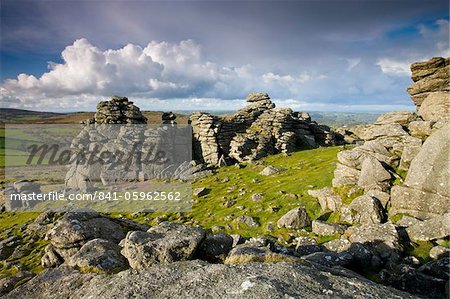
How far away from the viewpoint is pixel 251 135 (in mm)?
103000

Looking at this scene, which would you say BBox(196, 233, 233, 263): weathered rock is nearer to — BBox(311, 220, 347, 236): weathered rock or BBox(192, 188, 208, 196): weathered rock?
BBox(311, 220, 347, 236): weathered rock

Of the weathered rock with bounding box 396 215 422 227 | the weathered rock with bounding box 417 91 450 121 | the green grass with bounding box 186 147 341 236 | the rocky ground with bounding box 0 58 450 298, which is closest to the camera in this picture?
the rocky ground with bounding box 0 58 450 298

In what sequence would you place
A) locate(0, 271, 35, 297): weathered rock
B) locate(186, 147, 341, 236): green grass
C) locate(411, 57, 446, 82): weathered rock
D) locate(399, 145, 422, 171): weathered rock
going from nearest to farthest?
1. locate(0, 271, 35, 297): weathered rock
2. locate(399, 145, 422, 171): weathered rock
3. locate(186, 147, 341, 236): green grass
4. locate(411, 57, 446, 82): weathered rock

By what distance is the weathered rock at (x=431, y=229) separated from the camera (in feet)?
69.6

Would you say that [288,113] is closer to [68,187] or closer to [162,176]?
[162,176]

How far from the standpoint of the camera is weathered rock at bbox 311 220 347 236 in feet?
93.8

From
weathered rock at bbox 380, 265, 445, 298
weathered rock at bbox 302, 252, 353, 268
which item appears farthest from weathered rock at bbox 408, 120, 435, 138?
weathered rock at bbox 302, 252, 353, 268

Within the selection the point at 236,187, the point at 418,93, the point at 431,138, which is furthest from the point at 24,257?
the point at 418,93

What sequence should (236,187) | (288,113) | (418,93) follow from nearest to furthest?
(418,93)
(236,187)
(288,113)

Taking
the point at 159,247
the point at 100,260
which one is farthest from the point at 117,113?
the point at 159,247

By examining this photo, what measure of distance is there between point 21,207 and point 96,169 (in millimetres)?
27866

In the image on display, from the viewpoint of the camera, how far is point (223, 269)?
11.2 meters

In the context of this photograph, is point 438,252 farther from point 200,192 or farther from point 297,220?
point 200,192

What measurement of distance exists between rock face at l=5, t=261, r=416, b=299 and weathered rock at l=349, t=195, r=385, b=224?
1799 cm
